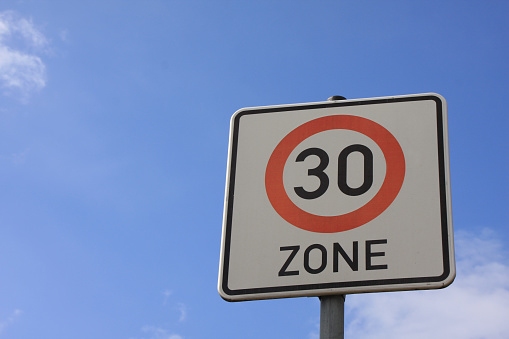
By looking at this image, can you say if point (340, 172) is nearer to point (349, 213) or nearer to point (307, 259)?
point (349, 213)

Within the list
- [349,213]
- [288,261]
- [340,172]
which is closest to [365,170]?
[340,172]

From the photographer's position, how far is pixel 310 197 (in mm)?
2457

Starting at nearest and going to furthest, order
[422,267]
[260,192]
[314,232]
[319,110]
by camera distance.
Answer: [422,267], [314,232], [260,192], [319,110]

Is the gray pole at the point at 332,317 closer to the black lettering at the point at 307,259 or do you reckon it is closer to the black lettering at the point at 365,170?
the black lettering at the point at 307,259

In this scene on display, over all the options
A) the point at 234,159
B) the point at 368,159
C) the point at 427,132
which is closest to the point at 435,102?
the point at 427,132

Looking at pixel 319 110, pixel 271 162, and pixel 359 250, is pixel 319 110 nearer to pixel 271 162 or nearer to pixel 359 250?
pixel 271 162

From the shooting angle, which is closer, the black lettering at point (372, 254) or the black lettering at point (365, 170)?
the black lettering at point (372, 254)

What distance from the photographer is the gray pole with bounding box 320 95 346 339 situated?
84.2 inches

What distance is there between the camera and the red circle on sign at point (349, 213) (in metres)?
2.37

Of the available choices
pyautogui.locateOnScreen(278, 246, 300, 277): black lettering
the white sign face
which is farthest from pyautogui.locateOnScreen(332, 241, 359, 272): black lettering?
pyautogui.locateOnScreen(278, 246, 300, 277): black lettering

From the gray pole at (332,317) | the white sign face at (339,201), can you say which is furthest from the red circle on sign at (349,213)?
the gray pole at (332,317)

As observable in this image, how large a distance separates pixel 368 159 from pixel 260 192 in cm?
43

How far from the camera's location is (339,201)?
2414mm

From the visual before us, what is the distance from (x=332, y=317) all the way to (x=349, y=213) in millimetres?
392
